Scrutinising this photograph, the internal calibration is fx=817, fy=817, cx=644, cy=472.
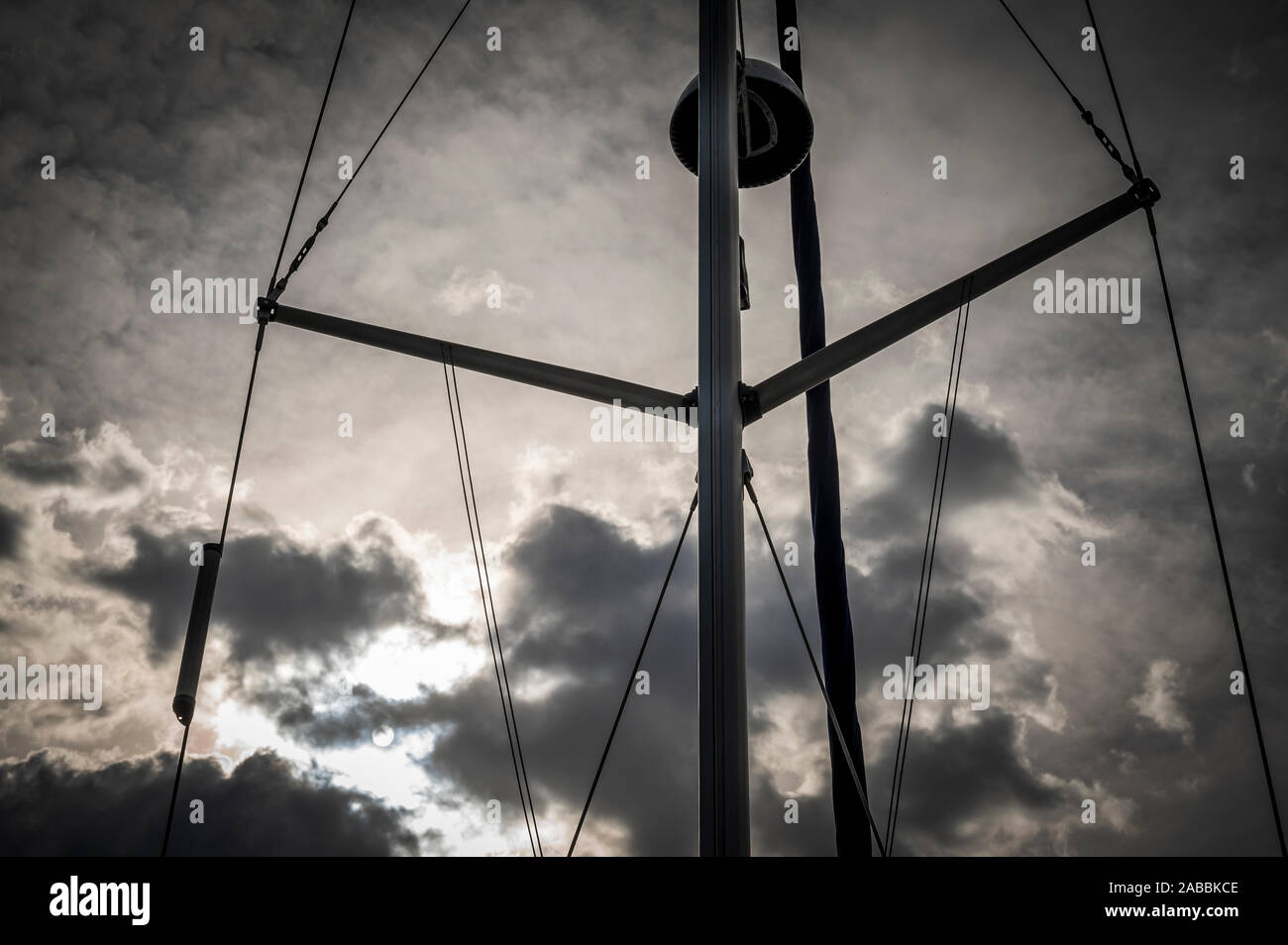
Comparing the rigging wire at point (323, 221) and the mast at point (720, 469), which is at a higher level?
the rigging wire at point (323, 221)

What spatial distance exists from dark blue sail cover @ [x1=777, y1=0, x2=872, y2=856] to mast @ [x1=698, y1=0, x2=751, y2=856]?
9.75 ft

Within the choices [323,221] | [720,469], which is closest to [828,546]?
[720,469]

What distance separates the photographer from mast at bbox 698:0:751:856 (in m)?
4.45

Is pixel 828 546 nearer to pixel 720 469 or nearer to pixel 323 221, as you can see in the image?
pixel 720 469

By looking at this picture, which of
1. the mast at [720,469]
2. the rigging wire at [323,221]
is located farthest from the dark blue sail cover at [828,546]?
the rigging wire at [323,221]

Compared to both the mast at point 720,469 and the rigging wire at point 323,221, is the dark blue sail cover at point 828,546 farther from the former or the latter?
the rigging wire at point 323,221

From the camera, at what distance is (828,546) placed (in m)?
8.73

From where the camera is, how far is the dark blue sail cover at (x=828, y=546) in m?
7.96

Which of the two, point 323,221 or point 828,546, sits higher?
point 323,221

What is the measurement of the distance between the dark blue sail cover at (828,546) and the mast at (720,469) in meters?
2.97

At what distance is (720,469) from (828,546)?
393 cm

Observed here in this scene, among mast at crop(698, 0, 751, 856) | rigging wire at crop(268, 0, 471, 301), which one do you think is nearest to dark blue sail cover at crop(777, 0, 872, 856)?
mast at crop(698, 0, 751, 856)
